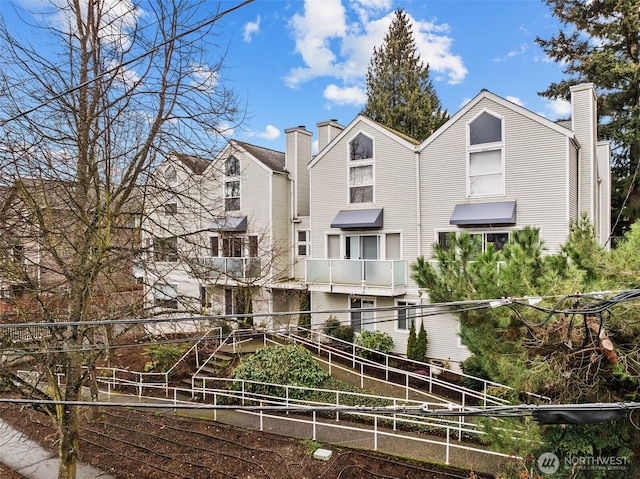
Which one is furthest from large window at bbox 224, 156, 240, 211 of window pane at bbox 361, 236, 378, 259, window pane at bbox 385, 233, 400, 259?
window pane at bbox 385, 233, 400, 259

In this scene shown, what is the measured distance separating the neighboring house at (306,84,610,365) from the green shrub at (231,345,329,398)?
2378mm

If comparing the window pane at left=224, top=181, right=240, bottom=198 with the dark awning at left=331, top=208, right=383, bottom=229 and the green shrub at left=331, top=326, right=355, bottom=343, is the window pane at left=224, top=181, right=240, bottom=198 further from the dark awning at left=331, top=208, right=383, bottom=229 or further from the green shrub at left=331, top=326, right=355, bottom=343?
the green shrub at left=331, top=326, right=355, bottom=343

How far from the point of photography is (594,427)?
4871mm

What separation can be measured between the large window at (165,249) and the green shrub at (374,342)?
8.52m

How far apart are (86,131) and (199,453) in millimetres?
7321

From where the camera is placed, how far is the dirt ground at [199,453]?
7719 millimetres

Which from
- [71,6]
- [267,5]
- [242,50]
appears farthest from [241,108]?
[71,6]

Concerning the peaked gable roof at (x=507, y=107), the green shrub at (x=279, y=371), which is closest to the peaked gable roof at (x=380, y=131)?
the peaked gable roof at (x=507, y=107)

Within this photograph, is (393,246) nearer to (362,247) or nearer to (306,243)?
(362,247)

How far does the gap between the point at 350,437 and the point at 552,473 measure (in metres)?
4.88

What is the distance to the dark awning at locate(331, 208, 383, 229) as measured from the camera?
47.9 ft

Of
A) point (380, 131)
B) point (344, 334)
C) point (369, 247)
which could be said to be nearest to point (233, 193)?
point (369, 247)

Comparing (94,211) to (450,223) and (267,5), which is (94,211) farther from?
(450,223)

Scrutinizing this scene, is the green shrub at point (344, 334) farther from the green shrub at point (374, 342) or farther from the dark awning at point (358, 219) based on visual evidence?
the dark awning at point (358, 219)
